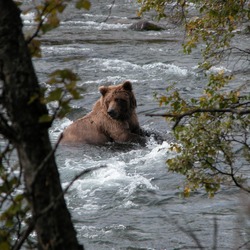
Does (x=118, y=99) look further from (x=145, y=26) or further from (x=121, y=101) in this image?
(x=145, y=26)

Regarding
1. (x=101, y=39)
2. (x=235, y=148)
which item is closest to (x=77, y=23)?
(x=101, y=39)

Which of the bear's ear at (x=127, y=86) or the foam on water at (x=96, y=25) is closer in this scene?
the bear's ear at (x=127, y=86)

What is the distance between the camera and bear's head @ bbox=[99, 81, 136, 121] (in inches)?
438

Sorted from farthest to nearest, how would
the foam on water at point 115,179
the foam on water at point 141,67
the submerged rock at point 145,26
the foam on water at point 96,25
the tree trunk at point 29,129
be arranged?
the foam on water at point 96,25, the submerged rock at point 145,26, the foam on water at point 141,67, the foam on water at point 115,179, the tree trunk at point 29,129

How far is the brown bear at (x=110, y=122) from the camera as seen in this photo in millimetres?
11172

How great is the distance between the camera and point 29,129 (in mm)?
2086

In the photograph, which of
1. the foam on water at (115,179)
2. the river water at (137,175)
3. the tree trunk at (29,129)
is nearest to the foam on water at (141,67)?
the river water at (137,175)

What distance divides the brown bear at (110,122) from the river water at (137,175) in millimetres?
233

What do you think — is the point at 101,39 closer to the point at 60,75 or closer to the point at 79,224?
the point at 79,224

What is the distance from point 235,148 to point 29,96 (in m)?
8.12

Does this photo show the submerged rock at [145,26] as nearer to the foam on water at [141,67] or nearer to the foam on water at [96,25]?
the foam on water at [96,25]

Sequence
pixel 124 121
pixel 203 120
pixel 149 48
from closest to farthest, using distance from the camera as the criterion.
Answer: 1. pixel 203 120
2. pixel 124 121
3. pixel 149 48

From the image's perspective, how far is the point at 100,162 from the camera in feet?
34.0

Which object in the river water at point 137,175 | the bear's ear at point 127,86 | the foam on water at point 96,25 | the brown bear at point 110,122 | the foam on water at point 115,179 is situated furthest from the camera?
the foam on water at point 96,25
